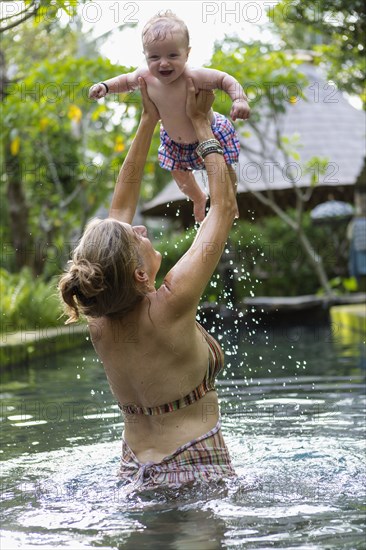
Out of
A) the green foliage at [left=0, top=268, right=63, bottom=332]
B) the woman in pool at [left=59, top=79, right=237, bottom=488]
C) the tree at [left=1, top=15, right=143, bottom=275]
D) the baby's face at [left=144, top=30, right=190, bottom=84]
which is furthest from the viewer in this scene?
the tree at [left=1, top=15, right=143, bottom=275]

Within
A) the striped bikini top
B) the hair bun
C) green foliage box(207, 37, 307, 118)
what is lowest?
the striped bikini top

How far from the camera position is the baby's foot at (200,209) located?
4562mm

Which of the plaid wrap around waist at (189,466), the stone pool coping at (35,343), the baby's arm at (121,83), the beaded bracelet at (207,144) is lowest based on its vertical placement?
the stone pool coping at (35,343)

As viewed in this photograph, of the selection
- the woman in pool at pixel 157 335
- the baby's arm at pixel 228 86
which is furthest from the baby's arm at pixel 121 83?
the woman in pool at pixel 157 335

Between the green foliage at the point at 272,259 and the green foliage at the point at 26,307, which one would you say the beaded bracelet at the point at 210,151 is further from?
the green foliage at the point at 272,259

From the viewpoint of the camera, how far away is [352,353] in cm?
991

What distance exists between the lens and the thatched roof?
2098cm

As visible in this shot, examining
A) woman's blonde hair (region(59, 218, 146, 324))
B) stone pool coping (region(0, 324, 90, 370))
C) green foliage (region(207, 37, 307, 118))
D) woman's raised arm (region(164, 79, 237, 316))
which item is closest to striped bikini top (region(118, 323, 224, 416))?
woman's raised arm (region(164, 79, 237, 316))

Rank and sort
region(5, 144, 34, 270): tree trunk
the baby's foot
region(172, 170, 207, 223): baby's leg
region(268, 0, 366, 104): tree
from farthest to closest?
region(5, 144, 34, 270): tree trunk, region(268, 0, 366, 104): tree, region(172, 170, 207, 223): baby's leg, the baby's foot

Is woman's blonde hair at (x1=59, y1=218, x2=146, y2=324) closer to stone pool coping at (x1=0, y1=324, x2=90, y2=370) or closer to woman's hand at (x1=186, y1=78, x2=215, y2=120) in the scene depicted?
woman's hand at (x1=186, y1=78, x2=215, y2=120)

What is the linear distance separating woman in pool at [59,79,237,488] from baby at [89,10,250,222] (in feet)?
0.99

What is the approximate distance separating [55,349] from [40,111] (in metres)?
5.17

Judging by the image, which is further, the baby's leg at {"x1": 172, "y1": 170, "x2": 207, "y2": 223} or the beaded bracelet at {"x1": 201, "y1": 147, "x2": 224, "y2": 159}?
the baby's leg at {"x1": 172, "y1": 170, "x2": 207, "y2": 223}

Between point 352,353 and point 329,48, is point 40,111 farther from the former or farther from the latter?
point 352,353
